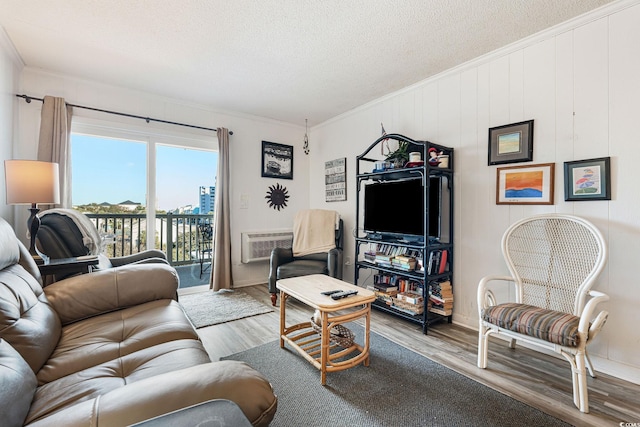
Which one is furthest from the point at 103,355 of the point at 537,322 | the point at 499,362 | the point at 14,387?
the point at 499,362

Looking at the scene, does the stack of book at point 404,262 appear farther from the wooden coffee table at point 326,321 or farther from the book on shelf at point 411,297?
the wooden coffee table at point 326,321

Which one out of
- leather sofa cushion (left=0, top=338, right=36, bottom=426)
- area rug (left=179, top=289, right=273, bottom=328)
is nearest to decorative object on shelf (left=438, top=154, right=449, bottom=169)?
area rug (left=179, top=289, right=273, bottom=328)

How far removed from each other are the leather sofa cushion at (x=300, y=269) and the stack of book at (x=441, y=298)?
1.17 m

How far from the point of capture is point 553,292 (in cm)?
211

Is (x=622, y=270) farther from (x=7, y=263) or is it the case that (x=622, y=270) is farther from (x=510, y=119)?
(x=7, y=263)

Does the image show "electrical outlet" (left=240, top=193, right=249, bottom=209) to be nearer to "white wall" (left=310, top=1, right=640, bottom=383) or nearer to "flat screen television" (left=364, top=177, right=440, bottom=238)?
"flat screen television" (left=364, top=177, right=440, bottom=238)

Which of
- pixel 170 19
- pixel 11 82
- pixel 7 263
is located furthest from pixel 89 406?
pixel 11 82

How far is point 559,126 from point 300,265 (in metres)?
2.66

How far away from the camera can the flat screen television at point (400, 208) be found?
273cm

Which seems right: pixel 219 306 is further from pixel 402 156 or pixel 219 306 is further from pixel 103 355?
pixel 402 156

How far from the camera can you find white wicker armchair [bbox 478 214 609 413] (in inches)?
62.9

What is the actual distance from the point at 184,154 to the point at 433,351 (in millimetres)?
3705

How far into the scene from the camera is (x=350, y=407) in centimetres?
159

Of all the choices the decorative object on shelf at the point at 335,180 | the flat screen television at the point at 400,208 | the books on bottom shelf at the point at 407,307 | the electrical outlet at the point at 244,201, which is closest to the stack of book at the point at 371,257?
the flat screen television at the point at 400,208
